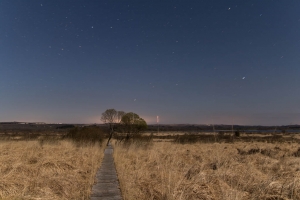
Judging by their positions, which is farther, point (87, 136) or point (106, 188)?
point (87, 136)

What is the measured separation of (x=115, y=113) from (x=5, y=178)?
30752 millimetres

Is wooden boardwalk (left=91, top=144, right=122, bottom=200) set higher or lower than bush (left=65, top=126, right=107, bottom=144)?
lower

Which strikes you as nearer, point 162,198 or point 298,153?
point 162,198

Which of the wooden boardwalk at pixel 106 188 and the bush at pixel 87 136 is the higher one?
the bush at pixel 87 136

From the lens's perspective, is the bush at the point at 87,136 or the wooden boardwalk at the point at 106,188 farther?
the bush at the point at 87,136

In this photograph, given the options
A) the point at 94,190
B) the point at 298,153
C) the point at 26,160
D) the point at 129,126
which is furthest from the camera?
the point at 129,126

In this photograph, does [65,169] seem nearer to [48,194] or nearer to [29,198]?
[48,194]

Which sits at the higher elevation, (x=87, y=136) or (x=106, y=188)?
(x=87, y=136)

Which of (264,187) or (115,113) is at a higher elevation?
(115,113)

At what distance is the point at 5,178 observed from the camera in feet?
23.1

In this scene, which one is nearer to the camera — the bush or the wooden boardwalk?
the wooden boardwalk

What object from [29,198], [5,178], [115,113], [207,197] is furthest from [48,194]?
[115,113]

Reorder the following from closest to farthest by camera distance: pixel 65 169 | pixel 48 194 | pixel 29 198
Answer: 1. pixel 29 198
2. pixel 48 194
3. pixel 65 169

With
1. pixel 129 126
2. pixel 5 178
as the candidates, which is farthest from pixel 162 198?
pixel 129 126
